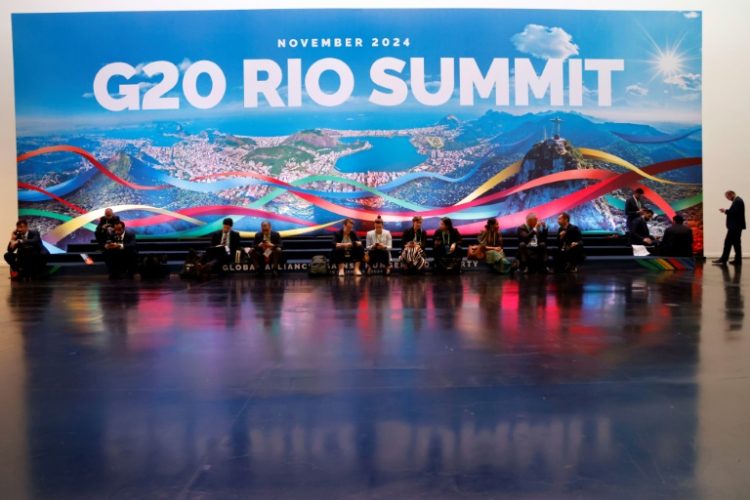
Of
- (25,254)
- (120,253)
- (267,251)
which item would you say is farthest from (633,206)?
(25,254)

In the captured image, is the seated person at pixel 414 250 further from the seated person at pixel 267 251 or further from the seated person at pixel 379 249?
the seated person at pixel 267 251

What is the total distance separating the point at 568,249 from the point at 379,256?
306cm

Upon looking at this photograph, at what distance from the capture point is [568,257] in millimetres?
11273

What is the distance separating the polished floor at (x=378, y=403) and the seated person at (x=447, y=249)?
4119mm

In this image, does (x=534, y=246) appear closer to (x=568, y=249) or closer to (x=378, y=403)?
(x=568, y=249)

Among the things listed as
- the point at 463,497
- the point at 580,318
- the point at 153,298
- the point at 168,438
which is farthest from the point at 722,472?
the point at 153,298

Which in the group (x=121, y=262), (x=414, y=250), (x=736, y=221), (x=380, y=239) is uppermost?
(x=736, y=221)

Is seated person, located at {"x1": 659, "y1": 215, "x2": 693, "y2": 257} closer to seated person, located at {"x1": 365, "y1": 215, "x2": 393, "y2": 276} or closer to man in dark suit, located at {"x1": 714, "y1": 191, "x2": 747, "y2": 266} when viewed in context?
man in dark suit, located at {"x1": 714, "y1": 191, "x2": 747, "y2": 266}

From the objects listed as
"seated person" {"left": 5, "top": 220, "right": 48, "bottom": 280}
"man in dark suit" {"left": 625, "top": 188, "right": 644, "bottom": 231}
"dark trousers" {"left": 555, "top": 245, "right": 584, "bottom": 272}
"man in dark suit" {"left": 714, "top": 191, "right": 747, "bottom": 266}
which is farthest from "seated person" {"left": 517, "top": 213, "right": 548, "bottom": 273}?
"seated person" {"left": 5, "top": 220, "right": 48, "bottom": 280}

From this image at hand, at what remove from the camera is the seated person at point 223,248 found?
11.3 m

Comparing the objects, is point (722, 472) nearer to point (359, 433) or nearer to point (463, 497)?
point (463, 497)

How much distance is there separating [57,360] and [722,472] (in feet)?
13.0

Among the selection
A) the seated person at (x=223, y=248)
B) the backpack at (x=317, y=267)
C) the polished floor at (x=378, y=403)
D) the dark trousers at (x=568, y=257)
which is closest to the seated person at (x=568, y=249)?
the dark trousers at (x=568, y=257)

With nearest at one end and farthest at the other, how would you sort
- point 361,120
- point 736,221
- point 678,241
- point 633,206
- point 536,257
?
point 536,257, point 678,241, point 736,221, point 633,206, point 361,120
